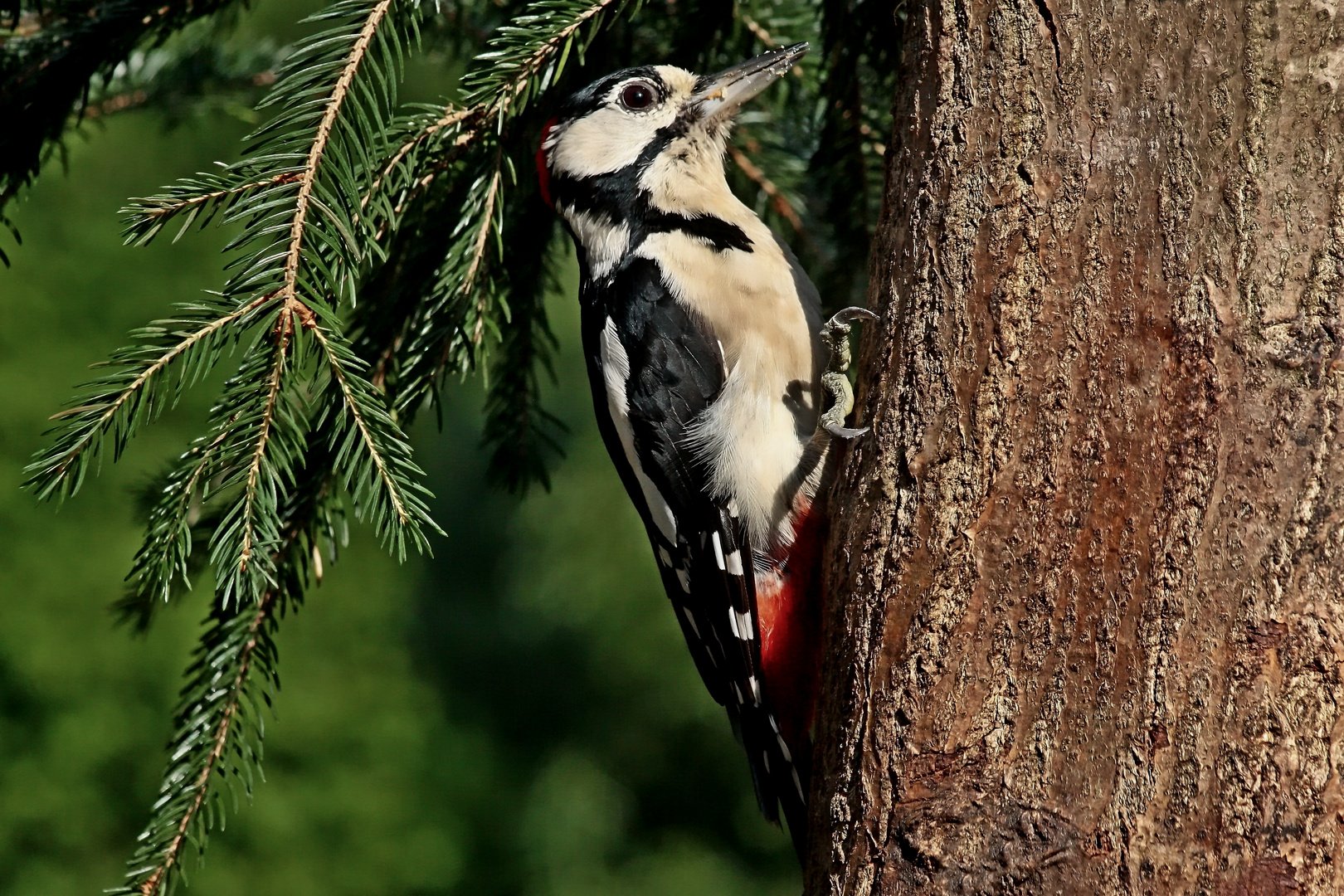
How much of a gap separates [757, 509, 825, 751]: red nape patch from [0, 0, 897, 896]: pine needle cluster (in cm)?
56

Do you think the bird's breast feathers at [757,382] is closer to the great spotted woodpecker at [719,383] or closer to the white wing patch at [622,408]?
the great spotted woodpecker at [719,383]

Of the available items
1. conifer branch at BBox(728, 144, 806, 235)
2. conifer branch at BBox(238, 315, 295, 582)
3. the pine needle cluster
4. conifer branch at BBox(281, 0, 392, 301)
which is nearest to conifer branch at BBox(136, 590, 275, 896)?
the pine needle cluster

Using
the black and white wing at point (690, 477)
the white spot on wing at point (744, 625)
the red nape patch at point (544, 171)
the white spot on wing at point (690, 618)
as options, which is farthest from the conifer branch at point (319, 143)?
the white spot on wing at point (690, 618)

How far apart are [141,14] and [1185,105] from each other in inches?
58.9

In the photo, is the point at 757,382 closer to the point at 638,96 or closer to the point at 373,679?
the point at 638,96

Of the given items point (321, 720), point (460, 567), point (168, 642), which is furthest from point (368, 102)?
point (460, 567)

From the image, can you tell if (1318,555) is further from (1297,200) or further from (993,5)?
(993,5)

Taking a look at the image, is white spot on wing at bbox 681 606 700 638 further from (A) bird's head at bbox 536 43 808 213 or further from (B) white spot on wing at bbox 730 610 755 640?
(A) bird's head at bbox 536 43 808 213

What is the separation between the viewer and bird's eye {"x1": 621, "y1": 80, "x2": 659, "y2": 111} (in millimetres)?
2154

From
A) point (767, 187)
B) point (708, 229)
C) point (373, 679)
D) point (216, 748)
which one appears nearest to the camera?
point (216, 748)

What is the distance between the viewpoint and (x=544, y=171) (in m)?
2.21

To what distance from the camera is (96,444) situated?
4.12 ft

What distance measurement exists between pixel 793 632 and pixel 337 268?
3.52ft

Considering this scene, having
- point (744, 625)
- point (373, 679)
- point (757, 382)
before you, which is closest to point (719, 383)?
point (757, 382)
